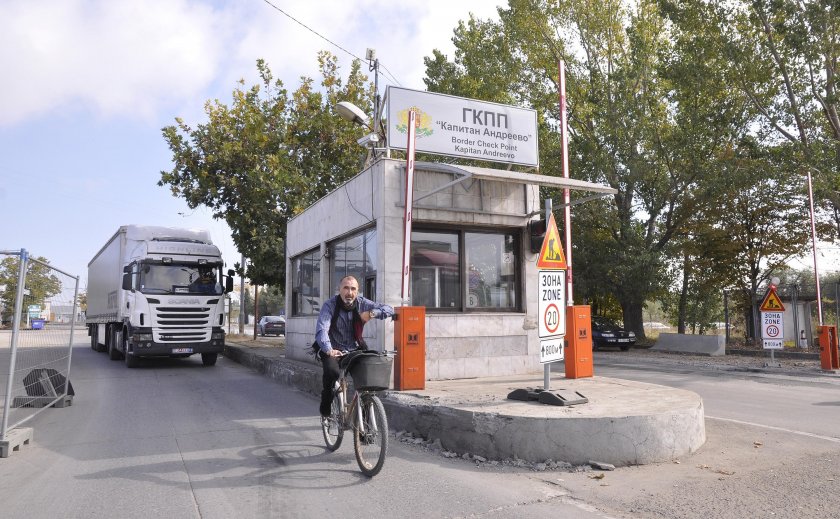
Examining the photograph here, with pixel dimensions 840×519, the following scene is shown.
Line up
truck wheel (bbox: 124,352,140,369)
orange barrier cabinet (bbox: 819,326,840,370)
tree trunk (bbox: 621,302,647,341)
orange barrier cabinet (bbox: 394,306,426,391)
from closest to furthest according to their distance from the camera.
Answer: orange barrier cabinet (bbox: 394,306,426,391)
orange barrier cabinet (bbox: 819,326,840,370)
truck wheel (bbox: 124,352,140,369)
tree trunk (bbox: 621,302,647,341)

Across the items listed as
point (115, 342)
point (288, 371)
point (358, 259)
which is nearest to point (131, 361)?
point (115, 342)

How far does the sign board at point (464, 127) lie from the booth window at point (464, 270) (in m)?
1.66

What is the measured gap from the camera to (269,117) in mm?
22266

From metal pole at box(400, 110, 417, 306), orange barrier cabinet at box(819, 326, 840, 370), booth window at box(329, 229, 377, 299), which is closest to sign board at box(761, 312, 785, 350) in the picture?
orange barrier cabinet at box(819, 326, 840, 370)

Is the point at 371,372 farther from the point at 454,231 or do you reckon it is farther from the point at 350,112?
the point at 350,112

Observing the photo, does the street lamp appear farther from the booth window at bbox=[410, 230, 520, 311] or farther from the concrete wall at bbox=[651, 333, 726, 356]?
the concrete wall at bbox=[651, 333, 726, 356]

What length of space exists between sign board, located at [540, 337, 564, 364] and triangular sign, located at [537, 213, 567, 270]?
88cm

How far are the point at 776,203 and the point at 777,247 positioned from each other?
5.51 ft

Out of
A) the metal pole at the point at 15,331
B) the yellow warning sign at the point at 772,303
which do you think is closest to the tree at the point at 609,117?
the yellow warning sign at the point at 772,303

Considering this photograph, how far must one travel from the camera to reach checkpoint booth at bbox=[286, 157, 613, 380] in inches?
380

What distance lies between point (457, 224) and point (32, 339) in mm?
6408

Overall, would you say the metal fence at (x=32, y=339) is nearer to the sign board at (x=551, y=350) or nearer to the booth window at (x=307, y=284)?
the booth window at (x=307, y=284)

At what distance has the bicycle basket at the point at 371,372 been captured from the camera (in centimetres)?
547

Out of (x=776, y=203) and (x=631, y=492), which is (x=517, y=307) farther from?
(x=776, y=203)
